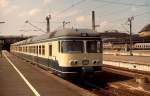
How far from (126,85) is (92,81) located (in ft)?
11.1

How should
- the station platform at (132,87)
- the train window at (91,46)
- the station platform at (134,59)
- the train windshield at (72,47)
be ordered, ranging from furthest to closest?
the station platform at (134,59), the train window at (91,46), the train windshield at (72,47), the station platform at (132,87)

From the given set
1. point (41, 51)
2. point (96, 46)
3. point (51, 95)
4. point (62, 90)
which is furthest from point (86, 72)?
point (41, 51)

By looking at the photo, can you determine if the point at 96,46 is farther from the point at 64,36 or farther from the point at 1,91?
the point at 1,91

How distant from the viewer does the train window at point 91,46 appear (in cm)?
2144

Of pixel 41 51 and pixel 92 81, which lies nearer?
pixel 92 81

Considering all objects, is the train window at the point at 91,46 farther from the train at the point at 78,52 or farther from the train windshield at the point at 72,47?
the train windshield at the point at 72,47

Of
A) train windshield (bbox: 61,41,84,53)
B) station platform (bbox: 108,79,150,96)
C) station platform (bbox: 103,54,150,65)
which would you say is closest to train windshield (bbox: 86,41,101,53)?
train windshield (bbox: 61,41,84,53)

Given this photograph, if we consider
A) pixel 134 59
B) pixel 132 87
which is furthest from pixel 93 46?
pixel 134 59

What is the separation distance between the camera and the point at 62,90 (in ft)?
53.3

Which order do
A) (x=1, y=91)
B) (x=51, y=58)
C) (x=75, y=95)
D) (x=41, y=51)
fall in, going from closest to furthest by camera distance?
1. (x=75, y=95)
2. (x=1, y=91)
3. (x=51, y=58)
4. (x=41, y=51)

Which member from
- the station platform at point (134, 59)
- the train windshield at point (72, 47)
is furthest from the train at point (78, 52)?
the station platform at point (134, 59)

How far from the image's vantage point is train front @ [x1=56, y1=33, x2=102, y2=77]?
68.5ft

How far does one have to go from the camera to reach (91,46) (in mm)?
21531

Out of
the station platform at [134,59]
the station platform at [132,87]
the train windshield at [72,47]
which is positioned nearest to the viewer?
the station platform at [132,87]
